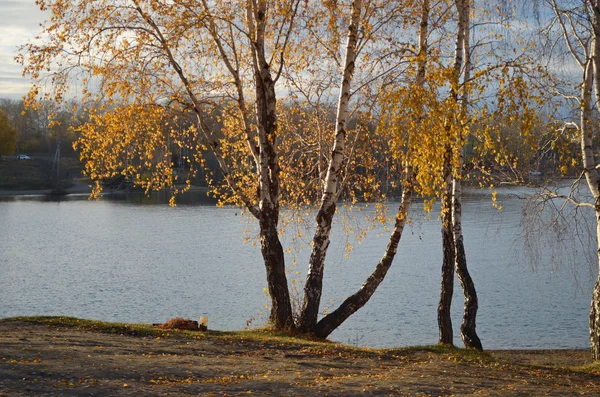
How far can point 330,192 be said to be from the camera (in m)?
13.6

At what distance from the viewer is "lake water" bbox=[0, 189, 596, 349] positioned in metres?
21.5

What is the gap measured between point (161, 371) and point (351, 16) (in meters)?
7.45

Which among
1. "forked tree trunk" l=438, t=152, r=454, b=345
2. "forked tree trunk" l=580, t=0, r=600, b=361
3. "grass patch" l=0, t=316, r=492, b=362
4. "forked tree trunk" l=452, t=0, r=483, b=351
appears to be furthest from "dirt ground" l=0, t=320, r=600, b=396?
"forked tree trunk" l=452, t=0, r=483, b=351

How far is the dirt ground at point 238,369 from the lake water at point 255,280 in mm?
3438

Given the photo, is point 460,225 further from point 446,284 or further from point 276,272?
point 276,272

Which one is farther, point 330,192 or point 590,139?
point 330,192

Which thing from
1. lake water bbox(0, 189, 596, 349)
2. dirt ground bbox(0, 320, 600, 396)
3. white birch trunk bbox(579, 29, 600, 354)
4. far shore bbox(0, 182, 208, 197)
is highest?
white birch trunk bbox(579, 29, 600, 354)

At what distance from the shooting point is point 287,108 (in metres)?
16.7

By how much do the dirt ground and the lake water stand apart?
135 inches

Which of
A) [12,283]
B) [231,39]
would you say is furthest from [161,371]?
[12,283]

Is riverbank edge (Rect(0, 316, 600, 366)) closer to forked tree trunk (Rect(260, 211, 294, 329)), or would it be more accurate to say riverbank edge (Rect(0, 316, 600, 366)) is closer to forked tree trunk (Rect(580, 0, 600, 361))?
forked tree trunk (Rect(580, 0, 600, 361))

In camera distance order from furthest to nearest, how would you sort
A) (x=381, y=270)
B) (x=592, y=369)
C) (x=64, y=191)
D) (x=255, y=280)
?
(x=64, y=191)
(x=255, y=280)
(x=381, y=270)
(x=592, y=369)

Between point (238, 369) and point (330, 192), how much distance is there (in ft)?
16.4

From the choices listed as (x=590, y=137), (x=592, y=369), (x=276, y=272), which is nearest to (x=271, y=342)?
(x=276, y=272)
